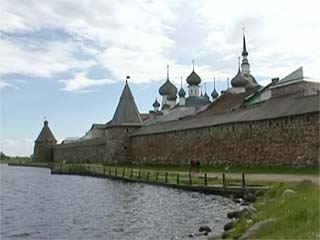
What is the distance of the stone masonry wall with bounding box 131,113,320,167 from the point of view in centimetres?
2327

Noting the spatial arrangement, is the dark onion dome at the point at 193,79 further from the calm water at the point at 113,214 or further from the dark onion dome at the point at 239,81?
the calm water at the point at 113,214

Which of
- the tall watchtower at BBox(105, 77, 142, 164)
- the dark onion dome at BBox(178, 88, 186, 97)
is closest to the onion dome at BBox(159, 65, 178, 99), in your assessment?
the dark onion dome at BBox(178, 88, 186, 97)

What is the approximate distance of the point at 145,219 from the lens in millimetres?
13055

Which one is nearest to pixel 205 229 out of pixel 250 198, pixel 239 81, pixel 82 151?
pixel 250 198

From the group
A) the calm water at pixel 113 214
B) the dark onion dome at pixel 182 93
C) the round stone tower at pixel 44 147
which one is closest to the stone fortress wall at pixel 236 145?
the calm water at pixel 113 214

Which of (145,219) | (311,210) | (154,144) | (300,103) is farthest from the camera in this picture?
(154,144)

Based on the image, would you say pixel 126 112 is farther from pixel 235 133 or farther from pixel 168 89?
pixel 168 89

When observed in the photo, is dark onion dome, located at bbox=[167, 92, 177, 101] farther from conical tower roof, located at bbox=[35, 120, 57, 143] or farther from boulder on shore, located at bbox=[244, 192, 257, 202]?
boulder on shore, located at bbox=[244, 192, 257, 202]

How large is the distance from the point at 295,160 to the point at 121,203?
1018cm

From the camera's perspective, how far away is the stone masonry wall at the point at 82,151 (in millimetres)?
50875

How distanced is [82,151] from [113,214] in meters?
42.3

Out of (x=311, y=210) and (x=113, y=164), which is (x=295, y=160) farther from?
(x=113, y=164)

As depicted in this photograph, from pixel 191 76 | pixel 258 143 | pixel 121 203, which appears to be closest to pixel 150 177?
pixel 258 143

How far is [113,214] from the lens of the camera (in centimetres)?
1433
